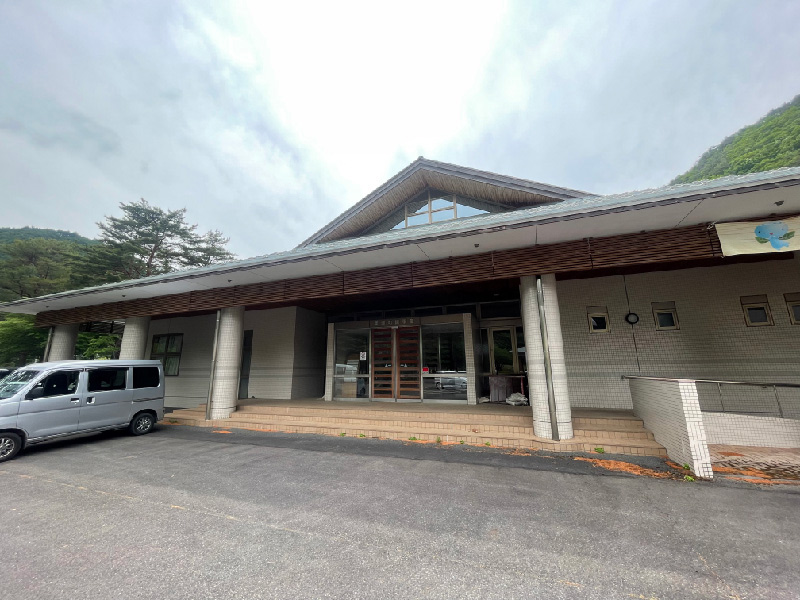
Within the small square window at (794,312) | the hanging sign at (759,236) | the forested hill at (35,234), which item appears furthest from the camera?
the forested hill at (35,234)

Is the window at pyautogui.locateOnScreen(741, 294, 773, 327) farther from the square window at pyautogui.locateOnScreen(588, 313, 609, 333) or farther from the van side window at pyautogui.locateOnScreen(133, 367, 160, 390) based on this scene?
the van side window at pyautogui.locateOnScreen(133, 367, 160, 390)

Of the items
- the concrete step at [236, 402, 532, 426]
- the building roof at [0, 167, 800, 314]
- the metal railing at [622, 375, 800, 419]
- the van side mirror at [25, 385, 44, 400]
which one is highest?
the building roof at [0, 167, 800, 314]

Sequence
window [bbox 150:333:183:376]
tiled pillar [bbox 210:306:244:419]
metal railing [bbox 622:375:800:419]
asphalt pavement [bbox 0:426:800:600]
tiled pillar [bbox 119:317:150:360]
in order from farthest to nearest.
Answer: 1. window [bbox 150:333:183:376]
2. tiled pillar [bbox 119:317:150:360]
3. tiled pillar [bbox 210:306:244:419]
4. metal railing [bbox 622:375:800:419]
5. asphalt pavement [bbox 0:426:800:600]

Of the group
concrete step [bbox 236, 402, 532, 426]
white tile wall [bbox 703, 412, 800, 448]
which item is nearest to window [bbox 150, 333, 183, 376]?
concrete step [bbox 236, 402, 532, 426]

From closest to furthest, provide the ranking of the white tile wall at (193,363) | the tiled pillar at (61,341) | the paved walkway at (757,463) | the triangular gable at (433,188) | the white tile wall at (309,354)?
the paved walkway at (757,463) < the triangular gable at (433,188) < the white tile wall at (309,354) < the tiled pillar at (61,341) < the white tile wall at (193,363)

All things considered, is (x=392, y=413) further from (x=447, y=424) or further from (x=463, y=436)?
(x=463, y=436)

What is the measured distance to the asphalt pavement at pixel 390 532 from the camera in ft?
7.40

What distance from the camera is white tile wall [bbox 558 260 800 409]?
6.77 metres

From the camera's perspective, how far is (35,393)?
5980 millimetres

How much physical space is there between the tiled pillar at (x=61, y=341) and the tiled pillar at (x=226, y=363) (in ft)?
24.3

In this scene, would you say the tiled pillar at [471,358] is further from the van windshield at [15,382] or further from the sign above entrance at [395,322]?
the van windshield at [15,382]

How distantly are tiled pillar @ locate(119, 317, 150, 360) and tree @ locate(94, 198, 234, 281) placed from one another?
1766 cm

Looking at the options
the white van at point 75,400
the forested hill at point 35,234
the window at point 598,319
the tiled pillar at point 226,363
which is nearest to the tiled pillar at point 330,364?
the tiled pillar at point 226,363

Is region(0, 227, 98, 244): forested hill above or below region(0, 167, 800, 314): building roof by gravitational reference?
above
